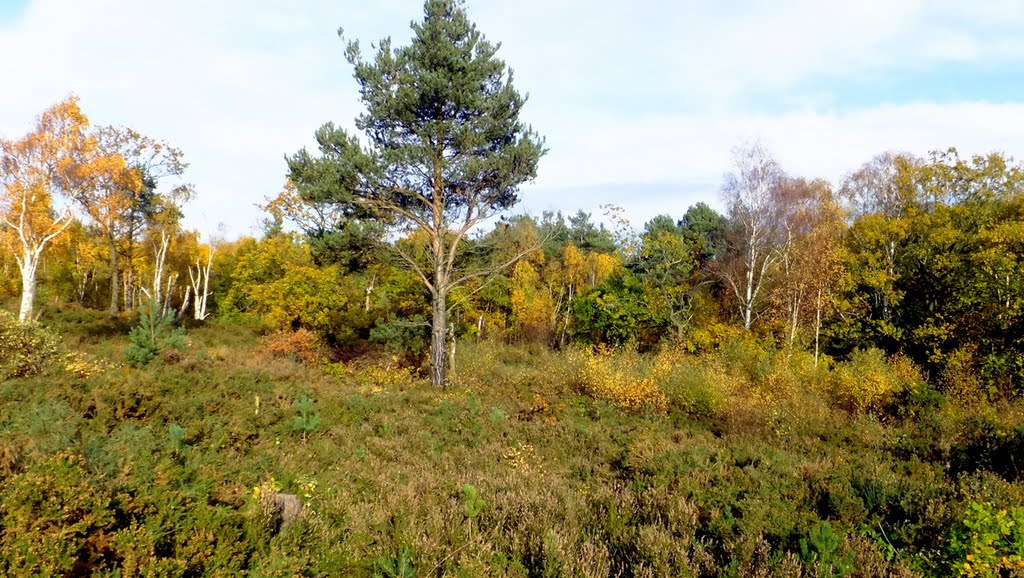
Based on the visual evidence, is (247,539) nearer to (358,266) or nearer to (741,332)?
(358,266)

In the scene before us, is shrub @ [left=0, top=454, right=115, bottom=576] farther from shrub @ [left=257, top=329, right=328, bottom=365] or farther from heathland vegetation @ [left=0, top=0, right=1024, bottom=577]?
shrub @ [left=257, top=329, right=328, bottom=365]

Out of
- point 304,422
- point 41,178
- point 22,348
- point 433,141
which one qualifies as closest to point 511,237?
point 433,141

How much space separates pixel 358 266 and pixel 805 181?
19012 mm

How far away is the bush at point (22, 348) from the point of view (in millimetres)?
9406

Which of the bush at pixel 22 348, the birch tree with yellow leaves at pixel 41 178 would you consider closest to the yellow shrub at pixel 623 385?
the bush at pixel 22 348

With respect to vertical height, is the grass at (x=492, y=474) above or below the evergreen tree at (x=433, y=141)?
below

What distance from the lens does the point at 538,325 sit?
3612cm

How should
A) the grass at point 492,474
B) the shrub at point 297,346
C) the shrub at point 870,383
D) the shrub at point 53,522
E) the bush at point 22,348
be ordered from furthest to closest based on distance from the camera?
1. the shrub at point 297,346
2. the shrub at point 870,383
3. the bush at point 22,348
4. the grass at point 492,474
5. the shrub at point 53,522

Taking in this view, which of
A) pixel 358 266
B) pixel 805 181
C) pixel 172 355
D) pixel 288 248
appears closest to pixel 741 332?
pixel 805 181

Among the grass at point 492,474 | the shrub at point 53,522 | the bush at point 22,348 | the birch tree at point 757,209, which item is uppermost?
the birch tree at point 757,209

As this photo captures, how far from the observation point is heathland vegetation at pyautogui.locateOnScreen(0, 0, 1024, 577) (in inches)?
174

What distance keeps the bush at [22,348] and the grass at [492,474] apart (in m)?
0.67

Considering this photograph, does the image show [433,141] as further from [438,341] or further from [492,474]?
[492,474]

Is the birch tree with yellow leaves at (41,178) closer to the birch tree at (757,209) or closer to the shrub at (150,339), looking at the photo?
the shrub at (150,339)
